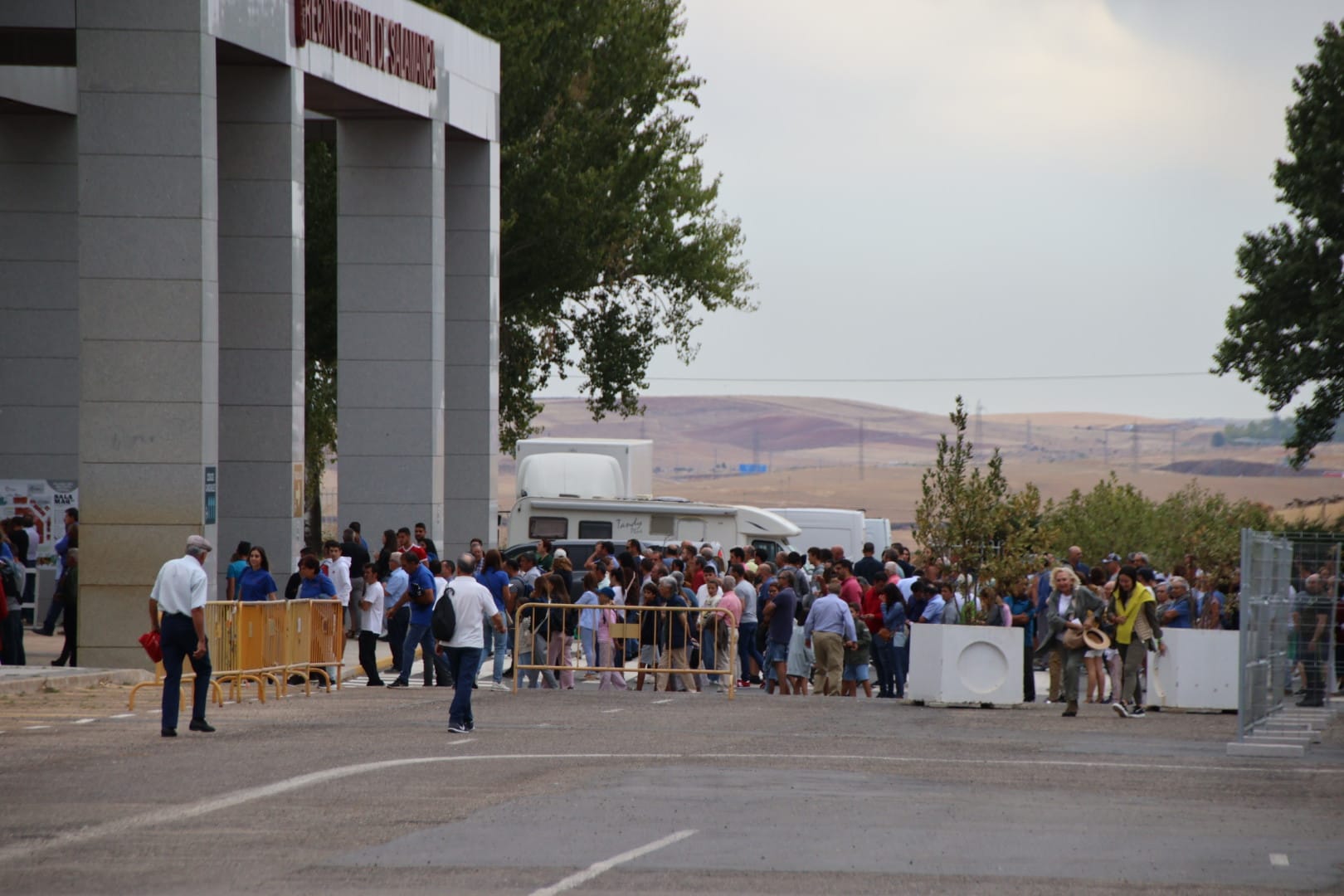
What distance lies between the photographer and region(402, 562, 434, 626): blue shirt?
24766 mm

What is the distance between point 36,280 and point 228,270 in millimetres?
7358

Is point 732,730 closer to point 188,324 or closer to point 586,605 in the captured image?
point 586,605

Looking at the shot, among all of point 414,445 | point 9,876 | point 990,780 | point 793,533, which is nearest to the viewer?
point 9,876

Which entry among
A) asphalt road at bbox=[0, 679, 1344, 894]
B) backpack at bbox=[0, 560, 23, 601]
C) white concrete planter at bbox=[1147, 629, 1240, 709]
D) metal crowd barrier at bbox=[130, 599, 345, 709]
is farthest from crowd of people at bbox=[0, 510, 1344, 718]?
asphalt road at bbox=[0, 679, 1344, 894]

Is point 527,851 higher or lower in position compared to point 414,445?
lower

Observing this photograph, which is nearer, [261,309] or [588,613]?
[588,613]

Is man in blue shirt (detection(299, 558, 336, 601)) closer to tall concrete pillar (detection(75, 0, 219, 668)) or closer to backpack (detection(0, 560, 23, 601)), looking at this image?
tall concrete pillar (detection(75, 0, 219, 668))

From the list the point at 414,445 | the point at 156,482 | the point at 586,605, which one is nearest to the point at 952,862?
the point at 586,605

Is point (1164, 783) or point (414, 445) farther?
point (414, 445)

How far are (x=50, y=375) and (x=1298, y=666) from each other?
70.3 feet

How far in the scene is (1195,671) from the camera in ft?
77.2

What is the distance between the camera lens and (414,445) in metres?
32.9

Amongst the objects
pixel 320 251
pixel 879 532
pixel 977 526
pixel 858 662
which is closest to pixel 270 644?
pixel 858 662

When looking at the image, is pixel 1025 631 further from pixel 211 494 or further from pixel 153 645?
pixel 153 645
